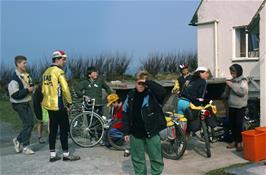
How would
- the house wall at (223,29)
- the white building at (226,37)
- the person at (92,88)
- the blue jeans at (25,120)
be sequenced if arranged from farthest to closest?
1. the house wall at (223,29)
2. the white building at (226,37)
3. the person at (92,88)
4. the blue jeans at (25,120)

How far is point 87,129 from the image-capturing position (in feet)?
29.6

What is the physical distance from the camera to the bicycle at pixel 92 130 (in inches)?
347

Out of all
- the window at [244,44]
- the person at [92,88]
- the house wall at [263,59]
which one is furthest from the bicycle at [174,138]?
the window at [244,44]

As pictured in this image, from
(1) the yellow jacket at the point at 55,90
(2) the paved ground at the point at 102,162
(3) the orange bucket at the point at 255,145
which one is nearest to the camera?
(2) the paved ground at the point at 102,162

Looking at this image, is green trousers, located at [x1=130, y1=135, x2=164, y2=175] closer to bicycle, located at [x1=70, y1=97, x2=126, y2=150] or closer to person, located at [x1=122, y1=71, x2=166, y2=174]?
person, located at [x1=122, y1=71, x2=166, y2=174]

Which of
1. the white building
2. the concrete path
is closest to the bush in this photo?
the white building

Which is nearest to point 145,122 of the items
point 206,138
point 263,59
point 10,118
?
point 206,138

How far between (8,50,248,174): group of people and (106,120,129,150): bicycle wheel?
4.8 inches

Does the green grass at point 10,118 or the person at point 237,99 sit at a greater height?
the person at point 237,99

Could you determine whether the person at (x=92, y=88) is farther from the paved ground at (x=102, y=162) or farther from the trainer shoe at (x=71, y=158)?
the trainer shoe at (x=71, y=158)

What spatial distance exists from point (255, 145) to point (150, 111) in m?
2.58

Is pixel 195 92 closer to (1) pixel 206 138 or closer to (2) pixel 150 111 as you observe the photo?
(1) pixel 206 138

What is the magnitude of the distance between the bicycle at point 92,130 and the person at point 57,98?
1.16m

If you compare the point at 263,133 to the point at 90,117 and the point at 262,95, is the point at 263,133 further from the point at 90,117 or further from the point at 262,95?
the point at 90,117
